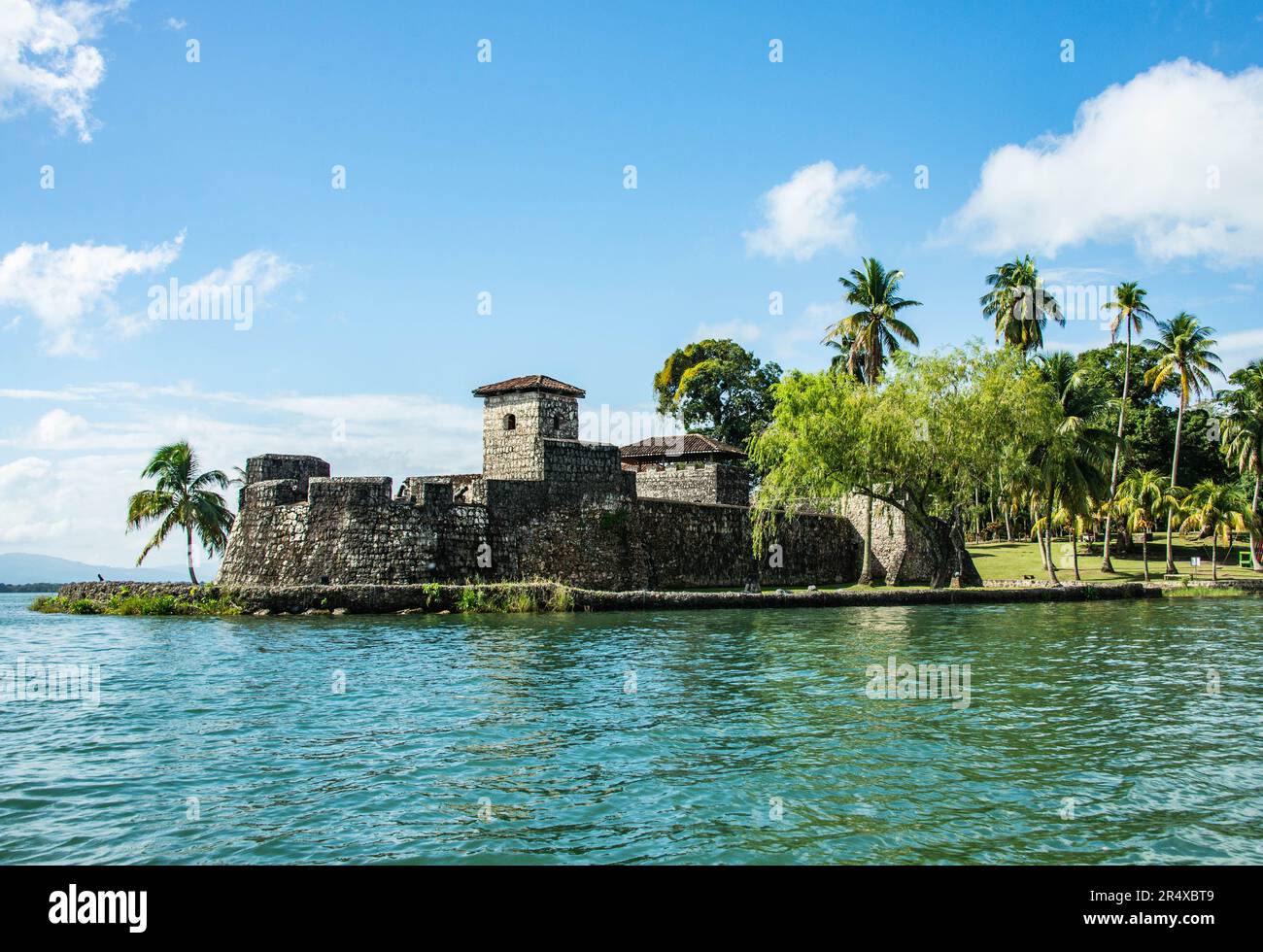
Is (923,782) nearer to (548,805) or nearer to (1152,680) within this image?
(548,805)

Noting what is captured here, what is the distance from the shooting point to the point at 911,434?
111 feet

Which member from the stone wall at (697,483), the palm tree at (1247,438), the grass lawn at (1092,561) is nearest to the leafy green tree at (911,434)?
the stone wall at (697,483)

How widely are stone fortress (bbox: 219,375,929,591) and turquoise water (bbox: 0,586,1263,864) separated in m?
13.0

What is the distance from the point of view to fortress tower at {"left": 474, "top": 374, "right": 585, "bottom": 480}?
3909 cm

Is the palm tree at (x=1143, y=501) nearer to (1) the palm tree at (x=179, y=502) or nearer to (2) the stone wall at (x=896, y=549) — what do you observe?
(2) the stone wall at (x=896, y=549)

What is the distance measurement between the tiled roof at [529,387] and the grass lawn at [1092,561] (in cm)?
→ 2194

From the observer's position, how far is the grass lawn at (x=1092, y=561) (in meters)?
45.8

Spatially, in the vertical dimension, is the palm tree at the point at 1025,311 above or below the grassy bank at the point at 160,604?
above

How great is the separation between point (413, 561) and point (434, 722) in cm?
2059

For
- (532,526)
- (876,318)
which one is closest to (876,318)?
(876,318)

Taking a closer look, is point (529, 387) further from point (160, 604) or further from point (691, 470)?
point (160, 604)

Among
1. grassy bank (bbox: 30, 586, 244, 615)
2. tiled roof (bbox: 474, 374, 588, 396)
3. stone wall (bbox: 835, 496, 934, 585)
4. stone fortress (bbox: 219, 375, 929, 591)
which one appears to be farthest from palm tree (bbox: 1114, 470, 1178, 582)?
grassy bank (bbox: 30, 586, 244, 615)

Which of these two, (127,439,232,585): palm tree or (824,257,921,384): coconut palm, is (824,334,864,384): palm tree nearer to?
(824,257,921,384): coconut palm

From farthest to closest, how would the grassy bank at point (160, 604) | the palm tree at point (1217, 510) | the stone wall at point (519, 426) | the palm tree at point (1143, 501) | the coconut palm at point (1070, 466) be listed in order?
the palm tree at point (1143, 501) → the palm tree at point (1217, 510) → the stone wall at point (519, 426) → the coconut palm at point (1070, 466) → the grassy bank at point (160, 604)
